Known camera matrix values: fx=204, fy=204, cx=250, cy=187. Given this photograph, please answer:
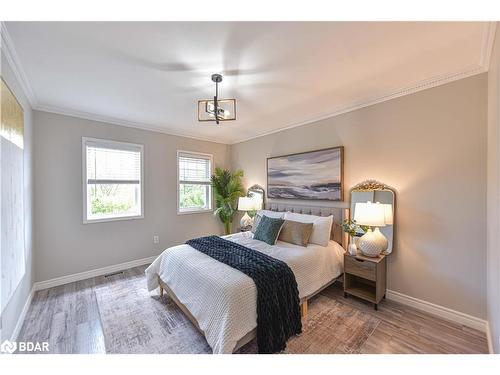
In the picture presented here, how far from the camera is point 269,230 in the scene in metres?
2.83

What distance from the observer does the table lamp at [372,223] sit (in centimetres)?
225

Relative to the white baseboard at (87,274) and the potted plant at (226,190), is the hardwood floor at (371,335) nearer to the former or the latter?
the white baseboard at (87,274)

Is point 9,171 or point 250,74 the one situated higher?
point 250,74

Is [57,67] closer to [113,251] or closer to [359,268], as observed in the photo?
[113,251]

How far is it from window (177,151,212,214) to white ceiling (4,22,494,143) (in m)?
1.49

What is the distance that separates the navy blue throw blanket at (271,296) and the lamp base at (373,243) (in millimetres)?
993

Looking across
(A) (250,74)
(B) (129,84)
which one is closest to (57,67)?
(B) (129,84)

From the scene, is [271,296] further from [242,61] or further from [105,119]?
[105,119]

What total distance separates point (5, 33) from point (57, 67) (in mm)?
455

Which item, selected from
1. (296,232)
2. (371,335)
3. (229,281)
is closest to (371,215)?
(296,232)

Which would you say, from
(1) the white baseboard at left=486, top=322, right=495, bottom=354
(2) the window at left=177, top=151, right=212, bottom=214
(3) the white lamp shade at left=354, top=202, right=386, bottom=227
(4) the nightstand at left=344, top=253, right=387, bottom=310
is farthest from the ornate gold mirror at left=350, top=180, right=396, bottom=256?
(2) the window at left=177, top=151, right=212, bottom=214

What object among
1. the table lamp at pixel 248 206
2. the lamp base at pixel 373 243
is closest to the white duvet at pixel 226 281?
the lamp base at pixel 373 243

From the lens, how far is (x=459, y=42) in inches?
63.6

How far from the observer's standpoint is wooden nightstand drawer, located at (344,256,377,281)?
2291 millimetres
